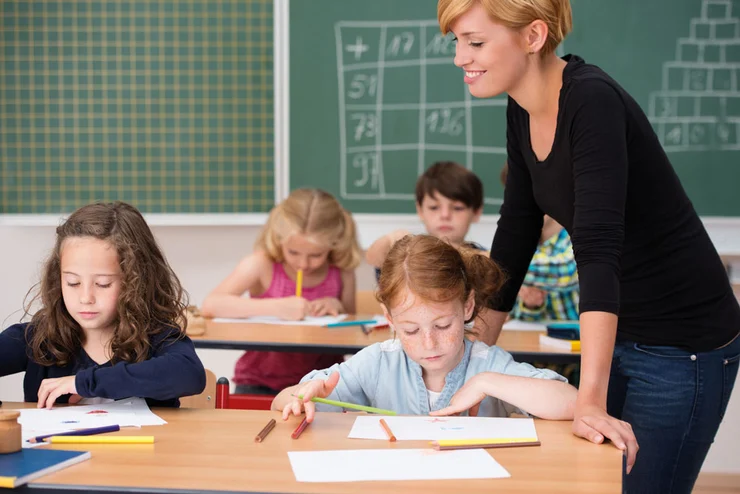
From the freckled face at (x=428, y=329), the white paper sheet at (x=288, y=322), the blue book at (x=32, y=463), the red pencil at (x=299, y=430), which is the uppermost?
the freckled face at (x=428, y=329)

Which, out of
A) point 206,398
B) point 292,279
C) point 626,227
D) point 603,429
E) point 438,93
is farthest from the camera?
point 438,93

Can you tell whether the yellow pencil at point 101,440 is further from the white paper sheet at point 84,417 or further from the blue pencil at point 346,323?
the blue pencil at point 346,323

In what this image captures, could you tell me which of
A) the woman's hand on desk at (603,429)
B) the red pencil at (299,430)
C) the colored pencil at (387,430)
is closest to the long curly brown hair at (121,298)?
the red pencil at (299,430)

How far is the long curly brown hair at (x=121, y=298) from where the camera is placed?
1.80 metres

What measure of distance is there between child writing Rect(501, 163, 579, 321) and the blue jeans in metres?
1.42

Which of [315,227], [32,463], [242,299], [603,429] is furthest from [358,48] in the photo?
[32,463]

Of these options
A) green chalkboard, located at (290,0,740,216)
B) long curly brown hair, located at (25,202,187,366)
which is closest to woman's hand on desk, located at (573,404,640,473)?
long curly brown hair, located at (25,202,187,366)

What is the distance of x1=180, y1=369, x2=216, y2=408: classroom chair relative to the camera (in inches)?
83.8

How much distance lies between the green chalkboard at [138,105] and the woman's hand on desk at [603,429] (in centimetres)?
277

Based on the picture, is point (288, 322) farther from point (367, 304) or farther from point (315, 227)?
point (367, 304)

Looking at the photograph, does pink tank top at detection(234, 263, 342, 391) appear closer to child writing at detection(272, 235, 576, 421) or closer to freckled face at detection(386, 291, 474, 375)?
child writing at detection(272, 235, 576, 421)

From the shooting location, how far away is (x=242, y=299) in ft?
10.1

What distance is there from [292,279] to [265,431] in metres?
1.82

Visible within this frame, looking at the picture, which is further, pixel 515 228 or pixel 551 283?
pixel 551 283
